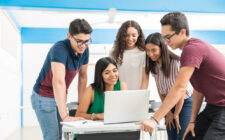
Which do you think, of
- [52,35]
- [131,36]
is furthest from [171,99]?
[52,35]

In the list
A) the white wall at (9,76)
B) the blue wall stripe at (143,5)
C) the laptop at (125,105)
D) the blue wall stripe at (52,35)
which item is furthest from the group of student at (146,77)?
the blue wall stripe at (52,35)

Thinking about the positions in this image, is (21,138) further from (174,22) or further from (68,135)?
(174,22)

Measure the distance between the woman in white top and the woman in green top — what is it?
7.2 inches

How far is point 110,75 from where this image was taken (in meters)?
2.04

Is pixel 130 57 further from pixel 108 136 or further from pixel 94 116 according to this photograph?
pixel 108 136

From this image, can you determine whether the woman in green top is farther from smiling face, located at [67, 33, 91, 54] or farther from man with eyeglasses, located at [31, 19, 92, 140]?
smiling face, located at [67, 33, 91, 54]

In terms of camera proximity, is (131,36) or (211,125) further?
(131,36)

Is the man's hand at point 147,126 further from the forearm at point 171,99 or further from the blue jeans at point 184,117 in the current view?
the blue jeans at point 184,117

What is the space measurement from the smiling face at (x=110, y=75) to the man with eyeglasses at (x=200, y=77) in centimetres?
60

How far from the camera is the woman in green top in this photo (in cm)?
193

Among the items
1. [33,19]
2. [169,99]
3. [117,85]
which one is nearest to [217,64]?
[169,99]

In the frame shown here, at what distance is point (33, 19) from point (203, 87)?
195 inches

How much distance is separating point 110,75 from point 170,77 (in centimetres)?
50

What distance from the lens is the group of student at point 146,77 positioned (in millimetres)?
1440
